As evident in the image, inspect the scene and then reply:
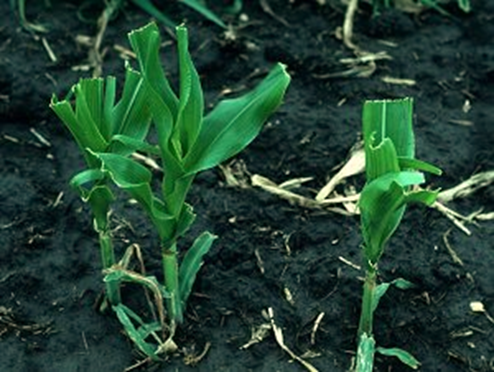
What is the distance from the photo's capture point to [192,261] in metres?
2.04

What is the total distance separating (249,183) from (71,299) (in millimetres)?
481

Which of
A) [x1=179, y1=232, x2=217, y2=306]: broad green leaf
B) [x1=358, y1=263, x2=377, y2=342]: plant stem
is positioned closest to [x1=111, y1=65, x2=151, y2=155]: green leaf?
[x1=179, y1=232, x2=217, y2=306]: broad green leaf

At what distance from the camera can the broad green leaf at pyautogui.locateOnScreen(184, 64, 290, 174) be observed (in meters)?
1.84

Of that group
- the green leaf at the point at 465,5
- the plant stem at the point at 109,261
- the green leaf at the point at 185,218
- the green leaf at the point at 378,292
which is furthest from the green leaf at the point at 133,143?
the green leaf at the point at 465,5

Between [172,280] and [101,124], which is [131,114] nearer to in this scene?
[101,124]

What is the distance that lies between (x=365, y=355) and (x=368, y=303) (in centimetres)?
9

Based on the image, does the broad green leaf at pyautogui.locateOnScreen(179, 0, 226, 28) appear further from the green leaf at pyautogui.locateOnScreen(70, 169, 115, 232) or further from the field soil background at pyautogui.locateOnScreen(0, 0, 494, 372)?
the green leaf at pyautogui.locateOnScreen(70, 169, 115, 232)

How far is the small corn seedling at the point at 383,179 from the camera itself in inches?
67.6

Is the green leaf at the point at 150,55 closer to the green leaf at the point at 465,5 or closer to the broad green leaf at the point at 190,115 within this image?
the broad green leaf at the point at 190,115

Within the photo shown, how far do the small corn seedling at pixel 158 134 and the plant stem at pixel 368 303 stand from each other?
0.31 m

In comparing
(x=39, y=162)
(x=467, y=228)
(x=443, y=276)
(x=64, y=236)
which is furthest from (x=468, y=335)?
(x=39, y=162)

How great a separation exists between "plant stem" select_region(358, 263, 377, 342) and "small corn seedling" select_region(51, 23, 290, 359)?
31 centimetres

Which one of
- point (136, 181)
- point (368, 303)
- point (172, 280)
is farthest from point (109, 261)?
point (368, 303)

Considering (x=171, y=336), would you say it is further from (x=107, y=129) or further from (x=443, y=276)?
(x=443, y=276)
